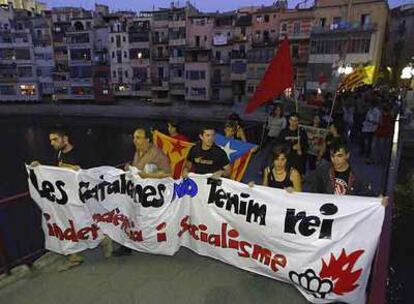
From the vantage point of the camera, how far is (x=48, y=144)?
4597 cm

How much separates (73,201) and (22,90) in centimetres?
6557

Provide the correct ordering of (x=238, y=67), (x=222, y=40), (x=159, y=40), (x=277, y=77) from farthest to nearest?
1. (x=159, y=40)
2. (x=222, y=40)
3. (x=238, y=67)
4. (x=277, y=77)

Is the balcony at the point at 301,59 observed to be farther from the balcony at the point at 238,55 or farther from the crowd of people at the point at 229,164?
the crowd of people at the point at 229,164

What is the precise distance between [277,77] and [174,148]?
2545 mm

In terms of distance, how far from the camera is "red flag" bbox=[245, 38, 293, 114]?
6922 mm

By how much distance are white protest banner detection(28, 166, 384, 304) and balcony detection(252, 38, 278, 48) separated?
4517 cm

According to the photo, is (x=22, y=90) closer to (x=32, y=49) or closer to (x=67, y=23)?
(x=32, y=49)

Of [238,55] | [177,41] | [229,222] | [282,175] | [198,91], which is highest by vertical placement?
[177,41]

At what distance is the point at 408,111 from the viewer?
22.8 metres

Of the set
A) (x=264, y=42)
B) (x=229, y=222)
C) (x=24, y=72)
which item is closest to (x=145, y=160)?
(x=229, y=222)

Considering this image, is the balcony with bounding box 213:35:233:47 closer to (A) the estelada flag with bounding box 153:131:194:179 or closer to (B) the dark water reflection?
(B) the dark water reflection

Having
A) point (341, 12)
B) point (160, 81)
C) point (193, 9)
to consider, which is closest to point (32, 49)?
point (160, 81)

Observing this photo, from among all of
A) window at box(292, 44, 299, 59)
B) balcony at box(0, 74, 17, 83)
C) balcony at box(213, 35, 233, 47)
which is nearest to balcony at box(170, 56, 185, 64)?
balcony at box(213, 35, 233, 47)

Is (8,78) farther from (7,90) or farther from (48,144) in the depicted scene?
(48,144)
